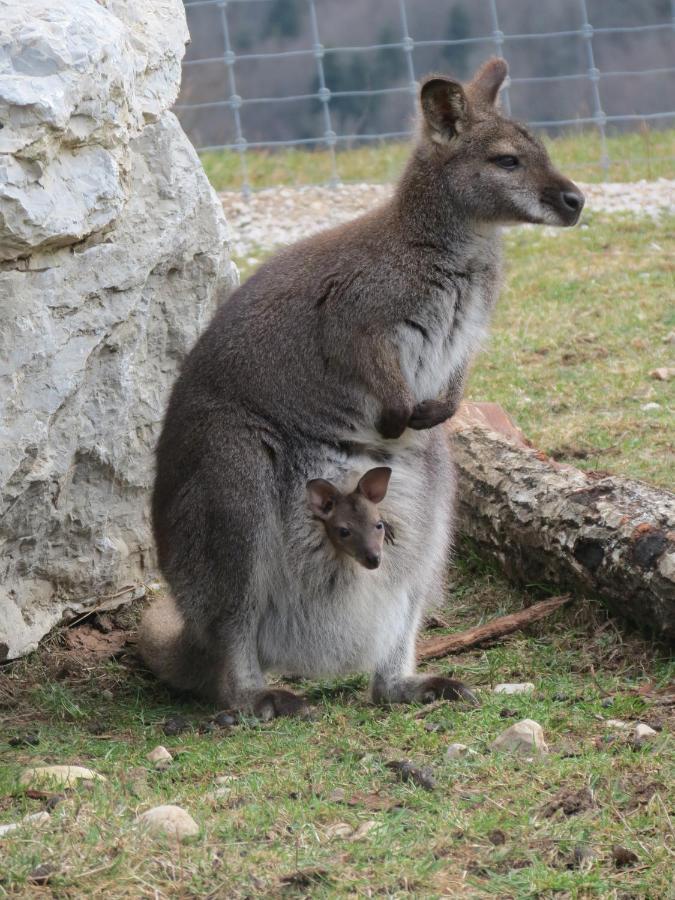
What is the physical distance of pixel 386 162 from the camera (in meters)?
13.9

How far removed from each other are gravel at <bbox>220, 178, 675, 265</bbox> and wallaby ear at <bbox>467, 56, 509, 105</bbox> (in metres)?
5.78

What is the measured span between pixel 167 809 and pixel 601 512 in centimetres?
241

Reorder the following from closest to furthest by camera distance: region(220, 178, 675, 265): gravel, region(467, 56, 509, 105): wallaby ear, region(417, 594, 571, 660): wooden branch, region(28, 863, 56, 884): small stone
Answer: region(28, 863, 56, 884): small stone, region(467, 56, 509, 105): wallaby ear, region(417, 594, 571, 660): wooden branch, region(220, 178, 675, 265): gravel

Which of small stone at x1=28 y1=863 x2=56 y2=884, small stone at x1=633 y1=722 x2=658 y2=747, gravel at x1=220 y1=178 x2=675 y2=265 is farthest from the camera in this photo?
gravel at x1=220 y1=178 x2=675 y2=265

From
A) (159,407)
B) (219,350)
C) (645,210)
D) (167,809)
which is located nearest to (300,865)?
(167,809)

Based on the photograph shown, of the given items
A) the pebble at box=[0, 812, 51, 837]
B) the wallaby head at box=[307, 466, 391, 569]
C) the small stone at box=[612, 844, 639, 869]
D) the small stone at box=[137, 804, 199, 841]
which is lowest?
the small stone at box=[612, 844, 639, 869]

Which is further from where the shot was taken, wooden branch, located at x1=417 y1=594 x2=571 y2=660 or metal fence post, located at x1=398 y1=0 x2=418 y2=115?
metal fence post, located at x1=398 y1=0 x2=418 y2=115

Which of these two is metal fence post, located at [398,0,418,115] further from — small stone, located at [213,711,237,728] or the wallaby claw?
small stone, located at [213,711,237,728]

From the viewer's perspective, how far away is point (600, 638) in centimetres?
524

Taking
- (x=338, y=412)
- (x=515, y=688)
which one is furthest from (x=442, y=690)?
(x=338, y=412)

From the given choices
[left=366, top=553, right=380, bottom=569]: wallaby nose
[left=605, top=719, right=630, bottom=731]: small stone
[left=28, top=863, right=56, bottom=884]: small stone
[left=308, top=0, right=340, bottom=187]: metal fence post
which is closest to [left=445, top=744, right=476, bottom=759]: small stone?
[left=605, top=719, right=630, bottom=731]: small stone

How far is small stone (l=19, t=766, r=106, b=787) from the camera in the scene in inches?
155

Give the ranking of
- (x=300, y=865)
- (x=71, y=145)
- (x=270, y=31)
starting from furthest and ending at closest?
(x=270, y=31) → (x=71, y=145) → (x=300, y=865)

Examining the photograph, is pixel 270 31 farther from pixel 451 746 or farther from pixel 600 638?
pixel 451 746
